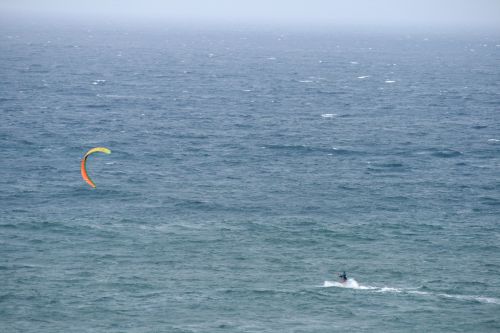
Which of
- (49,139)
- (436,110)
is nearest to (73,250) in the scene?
(49,139)

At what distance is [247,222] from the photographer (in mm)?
100062

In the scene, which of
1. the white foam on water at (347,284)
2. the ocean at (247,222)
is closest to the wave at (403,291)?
the white foam on water at (347,284)

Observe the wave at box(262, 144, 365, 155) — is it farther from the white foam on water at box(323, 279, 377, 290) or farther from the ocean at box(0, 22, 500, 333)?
the white foam on water at box(323, 279, 377, 290)

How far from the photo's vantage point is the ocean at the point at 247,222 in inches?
2997

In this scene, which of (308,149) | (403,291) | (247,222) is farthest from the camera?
(308,149)

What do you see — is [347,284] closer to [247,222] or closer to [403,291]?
[403,291]

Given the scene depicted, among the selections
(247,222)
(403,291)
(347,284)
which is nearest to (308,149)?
(247,222)

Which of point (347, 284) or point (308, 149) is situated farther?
point (308, 149)

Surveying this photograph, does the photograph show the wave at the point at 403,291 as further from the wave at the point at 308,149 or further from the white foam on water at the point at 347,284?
the wave at the point at 308,149

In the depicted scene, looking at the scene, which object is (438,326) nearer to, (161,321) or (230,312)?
(230,312)

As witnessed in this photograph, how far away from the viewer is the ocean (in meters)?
76.1

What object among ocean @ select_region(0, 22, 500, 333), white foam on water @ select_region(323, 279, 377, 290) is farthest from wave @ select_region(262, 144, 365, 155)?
white foam on water @ select_region(323, 279, 377, 290)

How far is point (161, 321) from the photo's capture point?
73312 mm

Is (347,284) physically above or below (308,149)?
below
